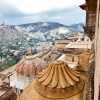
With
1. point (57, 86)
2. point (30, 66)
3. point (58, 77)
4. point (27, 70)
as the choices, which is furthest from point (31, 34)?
point (57, 86)

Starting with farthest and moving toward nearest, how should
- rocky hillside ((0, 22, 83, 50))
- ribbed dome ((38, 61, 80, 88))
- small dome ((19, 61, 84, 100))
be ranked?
rocky hillside ((0, 22, 83, 50)) → ribbed dome ((38, 61, 80, 88)) → small dome ((19, 61, 84, 100))

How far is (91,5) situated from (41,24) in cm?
18739

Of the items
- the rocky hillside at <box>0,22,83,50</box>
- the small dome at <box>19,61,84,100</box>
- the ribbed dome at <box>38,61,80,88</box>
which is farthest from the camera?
the rocky hillside at <box>0,22,83,50</box>

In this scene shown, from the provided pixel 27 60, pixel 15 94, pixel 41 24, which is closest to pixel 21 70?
pixel 27 60

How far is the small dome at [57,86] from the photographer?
6.44m

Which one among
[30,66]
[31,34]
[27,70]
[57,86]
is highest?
[31,34]

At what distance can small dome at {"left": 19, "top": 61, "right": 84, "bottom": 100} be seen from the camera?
644cm

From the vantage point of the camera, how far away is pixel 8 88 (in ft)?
49.9

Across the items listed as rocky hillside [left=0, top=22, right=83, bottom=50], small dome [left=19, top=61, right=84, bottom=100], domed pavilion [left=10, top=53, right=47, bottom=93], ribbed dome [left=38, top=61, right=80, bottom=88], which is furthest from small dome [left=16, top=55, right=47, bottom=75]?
rocky hillside [left=0, top=22, right=83, bottom=50]

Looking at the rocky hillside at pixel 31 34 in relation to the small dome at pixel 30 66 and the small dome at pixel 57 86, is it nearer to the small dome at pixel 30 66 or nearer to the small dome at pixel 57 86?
the small dome at pixel 30 66

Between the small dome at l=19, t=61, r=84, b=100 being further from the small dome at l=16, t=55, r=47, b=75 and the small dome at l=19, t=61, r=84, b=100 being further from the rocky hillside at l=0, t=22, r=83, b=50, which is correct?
the rocky hillside at l=0, t=22, r=83, b=50

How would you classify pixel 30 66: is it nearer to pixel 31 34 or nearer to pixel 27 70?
pixel 27 70

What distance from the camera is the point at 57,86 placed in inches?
260

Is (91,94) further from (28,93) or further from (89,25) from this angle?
(89,25)
